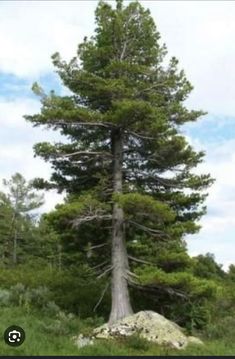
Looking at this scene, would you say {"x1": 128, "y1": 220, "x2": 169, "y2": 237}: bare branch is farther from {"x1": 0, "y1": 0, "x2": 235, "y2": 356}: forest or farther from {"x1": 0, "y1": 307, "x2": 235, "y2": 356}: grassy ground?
{"x1": 0, "y1": 307, "x2": 235, "y2": 356}: grassy ground

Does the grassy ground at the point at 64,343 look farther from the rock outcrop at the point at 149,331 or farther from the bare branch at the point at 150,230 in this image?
the bare branch at the point at 150,230

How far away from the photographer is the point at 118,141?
23.5 m

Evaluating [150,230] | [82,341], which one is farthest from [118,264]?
[82,341]

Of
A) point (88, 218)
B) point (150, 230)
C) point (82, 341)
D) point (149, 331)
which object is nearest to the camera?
point (82, 341)

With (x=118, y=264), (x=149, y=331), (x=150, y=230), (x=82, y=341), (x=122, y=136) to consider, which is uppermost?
(x=122, y=136)

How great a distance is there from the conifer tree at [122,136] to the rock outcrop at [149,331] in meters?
1.77

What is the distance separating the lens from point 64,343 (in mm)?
16672

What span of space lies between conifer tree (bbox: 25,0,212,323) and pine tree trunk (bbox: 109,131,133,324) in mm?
36

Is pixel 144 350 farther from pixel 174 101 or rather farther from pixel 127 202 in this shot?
pixel 174 101

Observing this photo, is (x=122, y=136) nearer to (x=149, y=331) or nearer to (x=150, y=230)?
(x=150, y=230)

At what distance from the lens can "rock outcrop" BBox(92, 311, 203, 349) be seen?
59.9 feet

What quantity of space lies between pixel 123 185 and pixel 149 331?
628cm

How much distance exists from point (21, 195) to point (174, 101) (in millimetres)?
39931

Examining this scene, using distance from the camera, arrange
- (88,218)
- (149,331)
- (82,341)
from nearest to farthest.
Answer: (82,341), (149,331), (88,218)
